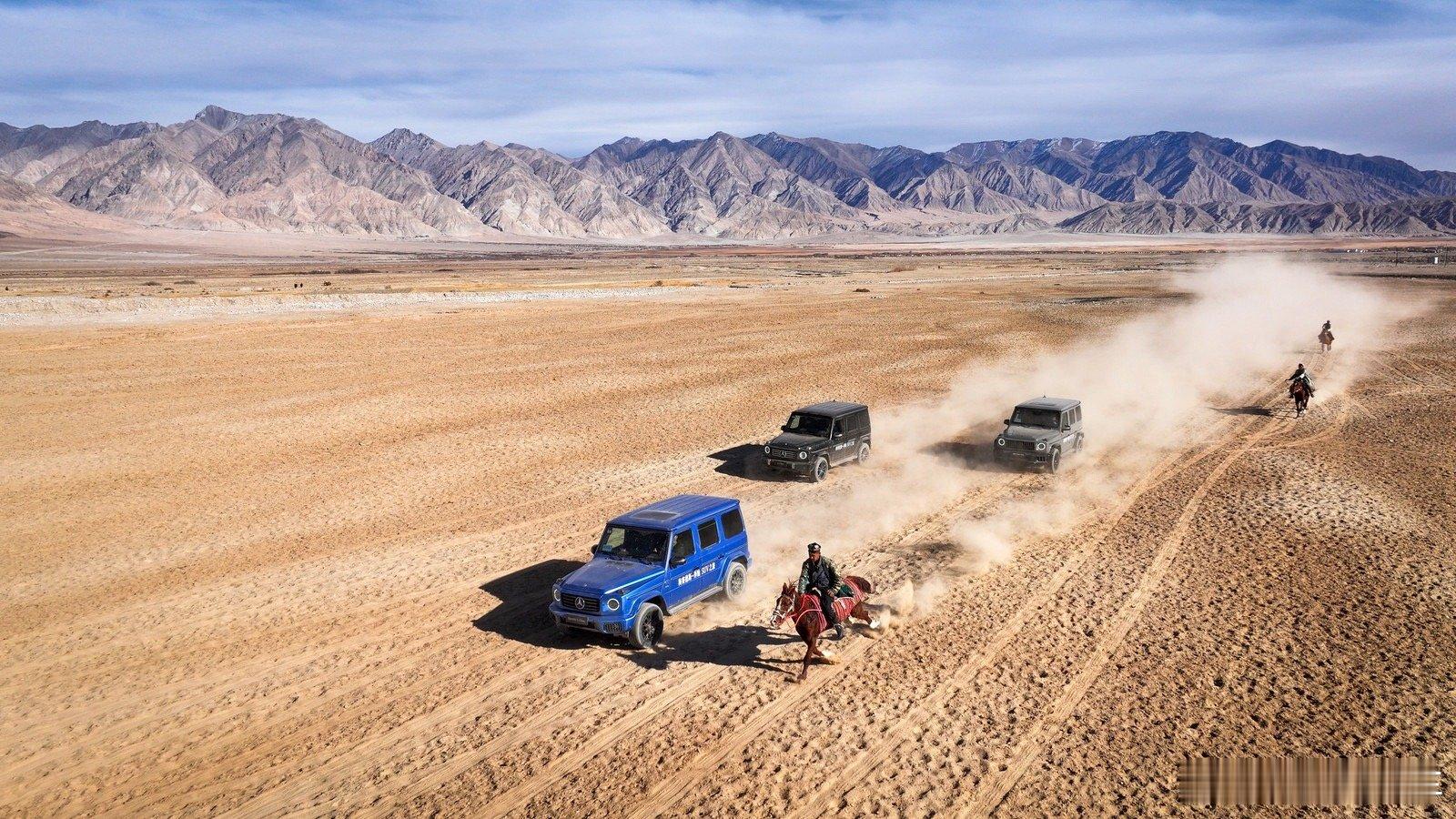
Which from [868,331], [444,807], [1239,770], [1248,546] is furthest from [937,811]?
[868,331]

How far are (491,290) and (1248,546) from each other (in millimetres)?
76940

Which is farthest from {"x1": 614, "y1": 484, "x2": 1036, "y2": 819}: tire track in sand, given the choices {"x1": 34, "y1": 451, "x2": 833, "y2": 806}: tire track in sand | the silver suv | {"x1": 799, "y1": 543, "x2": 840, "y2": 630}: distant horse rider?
the silver suv

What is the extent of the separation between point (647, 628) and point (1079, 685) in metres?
6.34

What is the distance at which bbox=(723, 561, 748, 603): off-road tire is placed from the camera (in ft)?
50.6

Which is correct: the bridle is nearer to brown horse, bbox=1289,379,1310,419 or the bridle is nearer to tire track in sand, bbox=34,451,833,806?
Result: tire track in sand, bbox=34,451,833,806

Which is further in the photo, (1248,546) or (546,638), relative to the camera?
(1248,546)

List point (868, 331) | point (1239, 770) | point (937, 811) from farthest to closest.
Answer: point (868, 331) → point (1239, 770) → point (937, 811)

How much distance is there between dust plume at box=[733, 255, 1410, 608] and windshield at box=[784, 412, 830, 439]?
1384mm

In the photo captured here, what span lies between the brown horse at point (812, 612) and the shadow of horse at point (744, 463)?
10022 mm

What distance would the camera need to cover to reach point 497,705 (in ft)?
40.2

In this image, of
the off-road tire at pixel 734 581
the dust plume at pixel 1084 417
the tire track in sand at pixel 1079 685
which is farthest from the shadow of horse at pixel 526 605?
the tire track in sand at pixel 1079 685

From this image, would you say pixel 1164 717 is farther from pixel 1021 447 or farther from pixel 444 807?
pixel 1021 447

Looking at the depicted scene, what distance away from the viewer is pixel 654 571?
13844 millimetres

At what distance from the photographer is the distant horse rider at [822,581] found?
12891 mm
